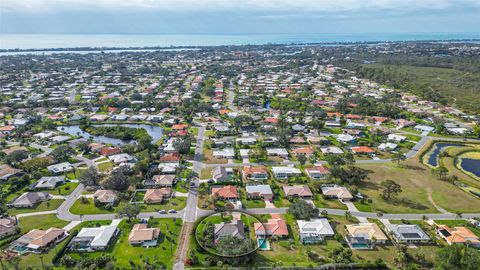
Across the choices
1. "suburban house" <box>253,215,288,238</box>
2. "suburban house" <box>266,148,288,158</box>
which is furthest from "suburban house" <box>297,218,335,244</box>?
"suburban house" <box>266,148,288,158</box>

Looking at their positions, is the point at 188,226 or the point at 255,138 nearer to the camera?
the point at 188,226

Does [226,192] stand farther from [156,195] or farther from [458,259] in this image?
[458,259]

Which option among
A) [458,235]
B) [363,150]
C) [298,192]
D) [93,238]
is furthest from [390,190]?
[93,238]

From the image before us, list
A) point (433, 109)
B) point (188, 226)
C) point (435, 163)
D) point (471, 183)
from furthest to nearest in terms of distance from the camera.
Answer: point (433, 109), point (435, 163), point (471, 183), point (188, 226)

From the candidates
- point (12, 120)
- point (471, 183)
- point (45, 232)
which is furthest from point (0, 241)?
point (471, 183)

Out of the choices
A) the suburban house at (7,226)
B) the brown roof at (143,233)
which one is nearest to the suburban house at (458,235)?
the brown roof at (143,233)

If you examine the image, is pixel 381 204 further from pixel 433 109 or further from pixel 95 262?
pixel 433 109
